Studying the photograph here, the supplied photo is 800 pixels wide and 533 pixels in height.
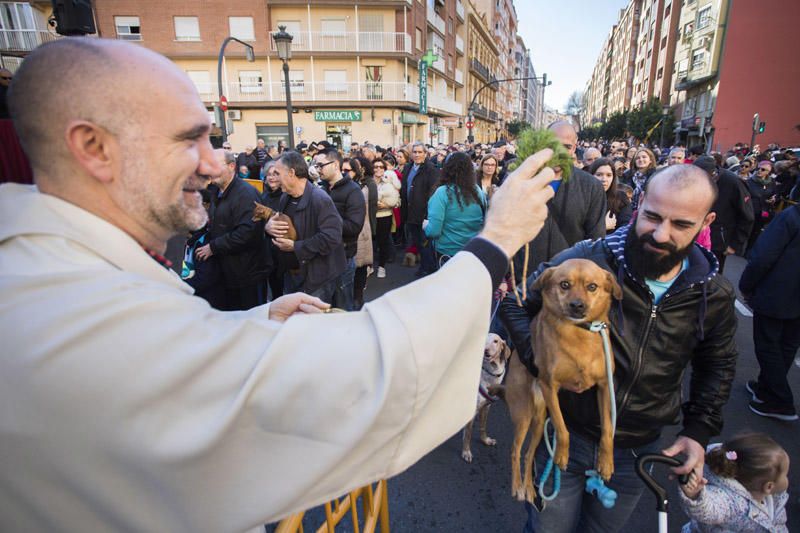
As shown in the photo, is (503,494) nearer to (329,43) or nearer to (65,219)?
(65,219)

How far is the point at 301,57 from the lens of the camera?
1140 inches

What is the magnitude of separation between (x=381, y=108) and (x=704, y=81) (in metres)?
28.6

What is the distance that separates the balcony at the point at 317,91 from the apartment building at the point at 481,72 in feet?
57.1

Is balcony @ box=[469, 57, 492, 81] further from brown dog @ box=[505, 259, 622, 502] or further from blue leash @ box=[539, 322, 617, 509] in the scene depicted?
blue leash @ box=[539, 322, 617, 509]

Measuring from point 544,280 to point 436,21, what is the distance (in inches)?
1545

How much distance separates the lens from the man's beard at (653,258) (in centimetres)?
180

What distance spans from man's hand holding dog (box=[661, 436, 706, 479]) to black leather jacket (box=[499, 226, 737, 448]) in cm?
6

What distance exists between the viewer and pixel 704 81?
120 ft

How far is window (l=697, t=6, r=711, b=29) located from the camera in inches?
1346

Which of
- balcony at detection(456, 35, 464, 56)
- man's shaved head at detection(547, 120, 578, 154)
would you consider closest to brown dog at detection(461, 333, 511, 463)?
man's shaved head at detection(547, 120, 578, 154)

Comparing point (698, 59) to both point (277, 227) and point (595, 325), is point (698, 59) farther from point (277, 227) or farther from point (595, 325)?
point (595, 325)

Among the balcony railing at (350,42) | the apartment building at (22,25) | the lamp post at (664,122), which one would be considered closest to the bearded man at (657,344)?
the balcony railing at (350,42)

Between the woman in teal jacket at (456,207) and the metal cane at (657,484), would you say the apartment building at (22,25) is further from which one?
the metal cane at (657,484)

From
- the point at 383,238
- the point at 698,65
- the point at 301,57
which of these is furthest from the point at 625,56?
the point at 383,238
